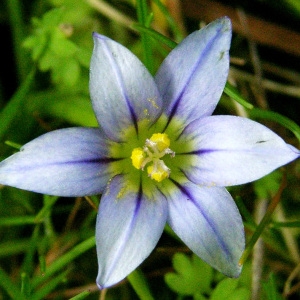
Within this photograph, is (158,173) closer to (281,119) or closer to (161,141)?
(161,141)

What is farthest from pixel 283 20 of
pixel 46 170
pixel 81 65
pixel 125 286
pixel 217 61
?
pixel 46 170

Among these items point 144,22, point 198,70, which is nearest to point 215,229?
point 198,70

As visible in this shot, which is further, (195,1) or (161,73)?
(195,1)

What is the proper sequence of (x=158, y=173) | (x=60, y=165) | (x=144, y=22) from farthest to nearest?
(x=144, y=22) < (x=158, y=173) < (x=60, y=165)

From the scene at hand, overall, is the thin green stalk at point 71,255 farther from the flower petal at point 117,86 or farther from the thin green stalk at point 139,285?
the flower petal at point 117,86

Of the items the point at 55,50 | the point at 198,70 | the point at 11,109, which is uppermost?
the point at 198,70

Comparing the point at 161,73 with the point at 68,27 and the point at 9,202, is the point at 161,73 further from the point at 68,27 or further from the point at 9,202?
the point at 9,202
